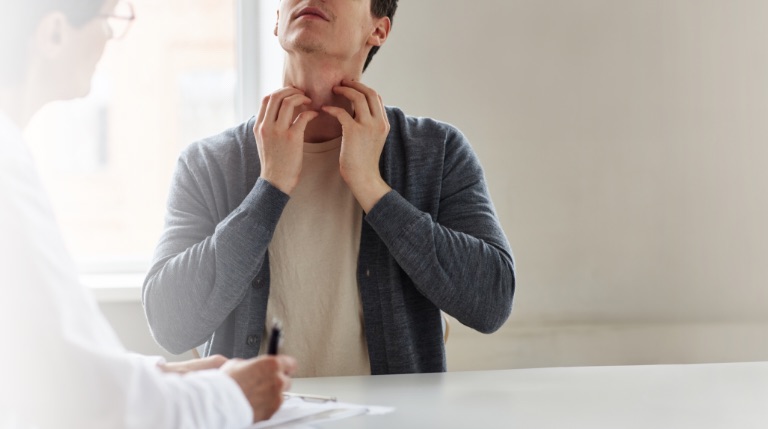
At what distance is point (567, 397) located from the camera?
1.04m

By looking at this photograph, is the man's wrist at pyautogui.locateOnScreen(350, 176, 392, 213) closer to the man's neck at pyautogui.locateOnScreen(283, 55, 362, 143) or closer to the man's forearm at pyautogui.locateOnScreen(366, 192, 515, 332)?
the man's forearm at pyautogui.locateOnScreen(366, 192, 515, 332)

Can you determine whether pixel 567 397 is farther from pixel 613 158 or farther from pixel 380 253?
pixel 613 158

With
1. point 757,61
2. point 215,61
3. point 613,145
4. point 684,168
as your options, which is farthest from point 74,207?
point 757,61

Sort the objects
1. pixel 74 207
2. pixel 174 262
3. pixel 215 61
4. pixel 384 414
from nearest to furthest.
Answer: pixel 384 414, pixel 174 262, pixel 74 207, pixel 215 61

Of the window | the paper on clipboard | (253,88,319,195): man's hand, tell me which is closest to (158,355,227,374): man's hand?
the paper on clipboard

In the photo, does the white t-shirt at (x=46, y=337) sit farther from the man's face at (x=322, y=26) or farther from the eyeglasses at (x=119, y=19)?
the man's face at (x=322, y=26)

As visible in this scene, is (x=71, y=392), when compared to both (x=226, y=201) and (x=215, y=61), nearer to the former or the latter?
(x=226, y=201)

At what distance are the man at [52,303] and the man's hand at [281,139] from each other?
2.17 feet

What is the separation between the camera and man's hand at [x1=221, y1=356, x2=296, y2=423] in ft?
2.23

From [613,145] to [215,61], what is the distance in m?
1.07

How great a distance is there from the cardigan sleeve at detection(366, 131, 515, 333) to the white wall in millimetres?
708

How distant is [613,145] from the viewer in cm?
216

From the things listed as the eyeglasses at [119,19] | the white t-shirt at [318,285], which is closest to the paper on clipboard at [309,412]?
the eyeglasses at [119,19]

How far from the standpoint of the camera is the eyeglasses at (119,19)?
2.08 feet
